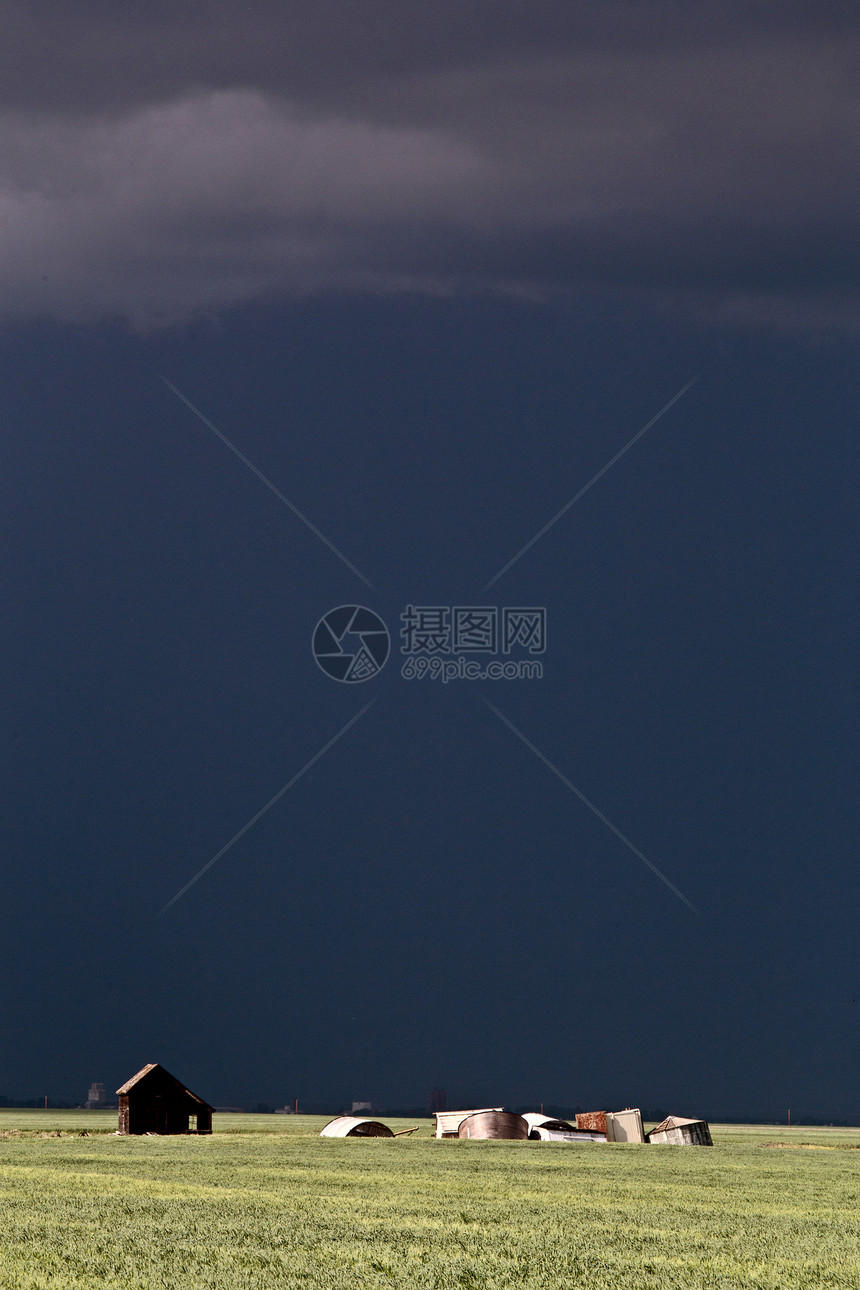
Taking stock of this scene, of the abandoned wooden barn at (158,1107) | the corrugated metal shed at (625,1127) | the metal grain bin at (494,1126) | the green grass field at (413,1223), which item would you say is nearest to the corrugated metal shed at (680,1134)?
the corrugated metal shed at (625,1127)

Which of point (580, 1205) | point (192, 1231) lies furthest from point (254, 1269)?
point (580, 1205)

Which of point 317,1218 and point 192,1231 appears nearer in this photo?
point 192,1231

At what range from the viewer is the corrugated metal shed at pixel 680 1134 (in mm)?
69875

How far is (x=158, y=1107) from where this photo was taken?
7362 centimetres

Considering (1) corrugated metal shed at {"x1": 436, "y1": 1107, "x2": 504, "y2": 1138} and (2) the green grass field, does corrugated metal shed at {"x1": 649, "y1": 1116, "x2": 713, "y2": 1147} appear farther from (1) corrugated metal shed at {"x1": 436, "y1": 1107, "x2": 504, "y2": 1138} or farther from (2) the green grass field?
(2) the green grass field

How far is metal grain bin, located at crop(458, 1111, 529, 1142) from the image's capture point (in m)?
69.2

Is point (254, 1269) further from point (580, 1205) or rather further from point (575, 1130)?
point (575, 1130)

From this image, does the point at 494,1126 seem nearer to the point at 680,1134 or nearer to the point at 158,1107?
the point at 680,1134

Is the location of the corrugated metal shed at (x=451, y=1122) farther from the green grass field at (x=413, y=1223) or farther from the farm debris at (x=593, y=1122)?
the green grass field at (x=413, y=1223)

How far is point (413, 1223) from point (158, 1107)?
167 feet

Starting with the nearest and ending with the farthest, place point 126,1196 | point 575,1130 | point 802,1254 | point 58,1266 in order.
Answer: point 58,1266 < point 802,1254 < point 126,1196 < point 575,1130

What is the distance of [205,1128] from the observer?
75.2 meters

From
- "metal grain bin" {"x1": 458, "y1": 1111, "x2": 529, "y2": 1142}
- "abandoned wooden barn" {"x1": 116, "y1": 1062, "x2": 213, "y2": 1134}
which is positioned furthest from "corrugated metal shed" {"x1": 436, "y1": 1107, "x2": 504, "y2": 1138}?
"abandoned wooden barn" {"x1": 116, "y1": 1062, "x2": 213, "y2": 1134}

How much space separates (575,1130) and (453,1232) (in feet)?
153
